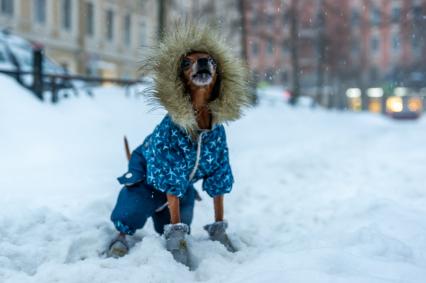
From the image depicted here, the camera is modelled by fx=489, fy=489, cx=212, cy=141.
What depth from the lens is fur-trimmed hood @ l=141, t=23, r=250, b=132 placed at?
3012 millimetres

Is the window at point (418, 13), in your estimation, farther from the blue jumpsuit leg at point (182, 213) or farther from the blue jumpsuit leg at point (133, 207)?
the blue jumpsuit leg at point (133, 207)

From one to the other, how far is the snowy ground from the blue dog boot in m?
0.08

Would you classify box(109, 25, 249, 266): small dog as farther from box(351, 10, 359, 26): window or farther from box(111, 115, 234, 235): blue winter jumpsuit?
box(351, 10, 359, 26): window

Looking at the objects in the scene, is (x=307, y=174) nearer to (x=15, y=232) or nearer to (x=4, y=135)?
(x=4, y=135)

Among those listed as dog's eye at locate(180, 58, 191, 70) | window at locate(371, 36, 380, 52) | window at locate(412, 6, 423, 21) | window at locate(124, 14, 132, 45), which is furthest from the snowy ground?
window at locate(371, 36, 380, 52)

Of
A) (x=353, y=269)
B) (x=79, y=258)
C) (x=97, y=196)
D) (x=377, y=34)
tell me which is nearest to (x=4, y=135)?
(x=97, y=196)

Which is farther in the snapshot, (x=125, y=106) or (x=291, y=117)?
(x=291, y=117)

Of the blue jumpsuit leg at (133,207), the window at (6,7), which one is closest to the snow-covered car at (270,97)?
the window at (6,7)

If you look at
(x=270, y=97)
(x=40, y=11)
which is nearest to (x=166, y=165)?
(x=40, y=11)

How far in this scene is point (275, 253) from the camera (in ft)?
10.1

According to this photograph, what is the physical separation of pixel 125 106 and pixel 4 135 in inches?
174

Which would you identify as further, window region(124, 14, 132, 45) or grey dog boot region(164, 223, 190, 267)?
window region(124, 14, 132, 45)

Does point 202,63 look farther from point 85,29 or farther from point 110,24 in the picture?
point 110,24

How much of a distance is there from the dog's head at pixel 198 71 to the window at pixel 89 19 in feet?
78.1
